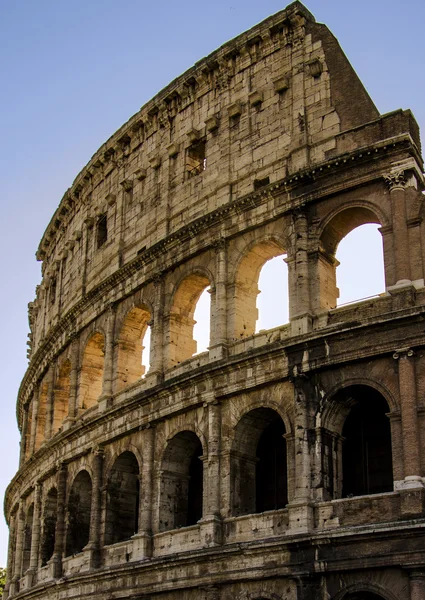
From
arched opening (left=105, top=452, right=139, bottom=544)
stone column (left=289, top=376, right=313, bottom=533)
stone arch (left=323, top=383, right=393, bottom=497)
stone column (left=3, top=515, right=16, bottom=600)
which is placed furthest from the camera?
stone column (left=3, top=515, right=16, bottom=600)

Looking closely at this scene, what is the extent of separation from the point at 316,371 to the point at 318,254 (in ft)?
8.80

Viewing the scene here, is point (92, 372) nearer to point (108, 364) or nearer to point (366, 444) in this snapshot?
point (108, 364)

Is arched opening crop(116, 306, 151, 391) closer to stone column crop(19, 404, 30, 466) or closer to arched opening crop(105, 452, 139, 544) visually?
arched opening crop(105, 452, 139, 544)

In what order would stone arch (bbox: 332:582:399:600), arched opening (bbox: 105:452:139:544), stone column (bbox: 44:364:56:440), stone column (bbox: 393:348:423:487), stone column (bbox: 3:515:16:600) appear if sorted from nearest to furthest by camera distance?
stone arch (bbox: 332:582:399:600) → stone column (bbox: 393:348:423:487) → arched opening (bbox: 105:452:139:544) → stone column (bbox: 44:364:56:440) → stone column (bbox: 3:515:16:600)

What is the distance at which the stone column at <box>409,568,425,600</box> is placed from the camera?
49.4 feet

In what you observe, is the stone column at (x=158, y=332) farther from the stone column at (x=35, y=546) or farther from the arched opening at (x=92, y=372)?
the stone column at (x=35, y=546)

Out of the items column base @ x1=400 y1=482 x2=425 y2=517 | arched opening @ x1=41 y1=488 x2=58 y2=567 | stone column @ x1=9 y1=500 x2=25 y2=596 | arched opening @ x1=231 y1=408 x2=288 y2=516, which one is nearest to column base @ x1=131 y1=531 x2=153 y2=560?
arched opening @ x1=231 y1=408 x2=288 y2=516

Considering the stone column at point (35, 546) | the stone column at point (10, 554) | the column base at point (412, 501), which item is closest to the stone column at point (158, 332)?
the stone column at point (35, 546)

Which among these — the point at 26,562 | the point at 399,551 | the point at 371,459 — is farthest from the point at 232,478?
the point at 26,562

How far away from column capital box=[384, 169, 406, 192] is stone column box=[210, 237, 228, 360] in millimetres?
4381

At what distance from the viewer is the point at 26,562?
28516 millimetres

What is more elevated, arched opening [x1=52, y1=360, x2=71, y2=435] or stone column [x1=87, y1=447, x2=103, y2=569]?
arched opening [x1=52, y1=360, x2=71, y2=435]

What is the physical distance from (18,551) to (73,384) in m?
6.54

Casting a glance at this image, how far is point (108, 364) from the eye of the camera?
24406 millimetres
